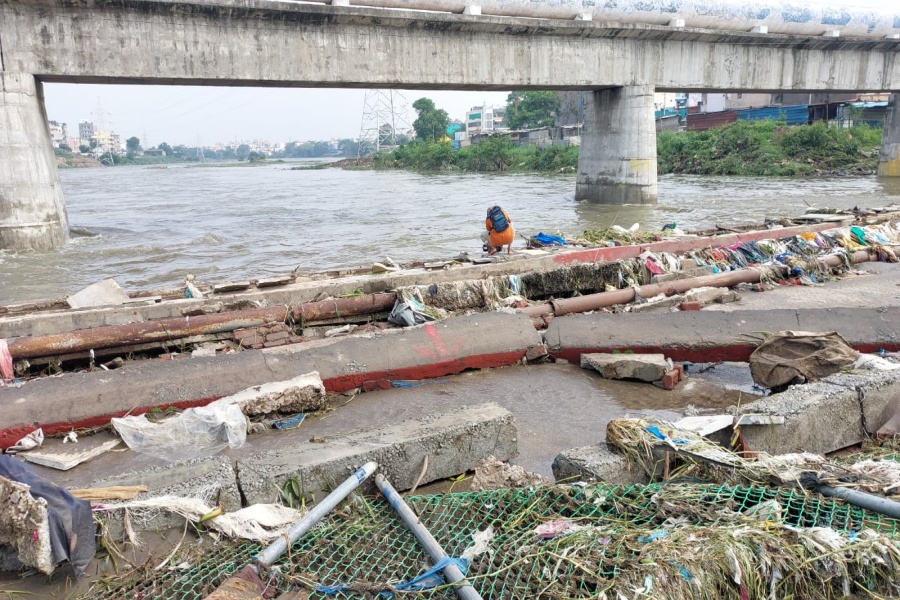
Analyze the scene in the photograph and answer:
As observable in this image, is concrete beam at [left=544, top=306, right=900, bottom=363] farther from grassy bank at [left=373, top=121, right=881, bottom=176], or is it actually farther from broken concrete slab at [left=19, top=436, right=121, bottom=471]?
grassy bank at [left=373, top=121, right=881, bottom=176]

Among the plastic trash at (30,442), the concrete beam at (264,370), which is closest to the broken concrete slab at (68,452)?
the plastic trash at (30,442)

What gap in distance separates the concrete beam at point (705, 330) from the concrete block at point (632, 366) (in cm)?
31

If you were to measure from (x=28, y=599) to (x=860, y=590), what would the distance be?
3595mm

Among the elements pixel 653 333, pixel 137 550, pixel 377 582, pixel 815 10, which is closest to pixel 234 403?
pixel 137 550

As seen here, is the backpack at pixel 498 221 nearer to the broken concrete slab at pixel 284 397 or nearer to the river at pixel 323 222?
the river at pixel 323 222

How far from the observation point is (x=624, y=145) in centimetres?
2306

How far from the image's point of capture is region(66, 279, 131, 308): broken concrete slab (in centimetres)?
724

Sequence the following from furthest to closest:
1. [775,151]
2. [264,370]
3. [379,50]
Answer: [775,151] → [379,50] → [264,370]

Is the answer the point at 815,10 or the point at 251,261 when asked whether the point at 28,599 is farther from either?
the point at 815,10

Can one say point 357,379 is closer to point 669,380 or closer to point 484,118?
point 669,380

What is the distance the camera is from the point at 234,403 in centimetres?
488

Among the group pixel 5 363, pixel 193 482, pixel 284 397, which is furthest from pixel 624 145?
pixel 193 482

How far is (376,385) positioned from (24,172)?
44.9 ft

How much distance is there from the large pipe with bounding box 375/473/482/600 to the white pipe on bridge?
16248mm
